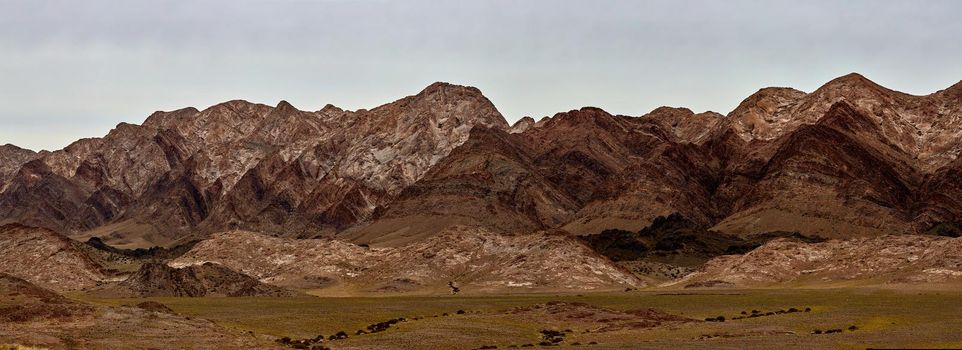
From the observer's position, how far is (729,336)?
11388 centimetres

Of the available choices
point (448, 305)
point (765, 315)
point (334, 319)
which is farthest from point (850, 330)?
point (448, 305)

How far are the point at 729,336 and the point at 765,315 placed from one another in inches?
1296

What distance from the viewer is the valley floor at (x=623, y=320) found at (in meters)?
109

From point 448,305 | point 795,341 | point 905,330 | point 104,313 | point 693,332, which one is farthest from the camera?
point 448,305

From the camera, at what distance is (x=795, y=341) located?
103 metres

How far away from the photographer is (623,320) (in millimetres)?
139750

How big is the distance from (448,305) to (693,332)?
201ft

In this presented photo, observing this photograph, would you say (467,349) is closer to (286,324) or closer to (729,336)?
(729,336)

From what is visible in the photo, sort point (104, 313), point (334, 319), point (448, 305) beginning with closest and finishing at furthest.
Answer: point (104, 313) < point (334, 319) < point (448, 305)

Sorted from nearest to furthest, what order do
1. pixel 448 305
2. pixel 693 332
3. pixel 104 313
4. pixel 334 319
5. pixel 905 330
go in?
pixel 905 330, pixel 693 332, pixel 104 313, pixel 334 319, pixel 448 305

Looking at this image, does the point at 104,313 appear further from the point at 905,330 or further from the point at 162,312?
the point at 905,330

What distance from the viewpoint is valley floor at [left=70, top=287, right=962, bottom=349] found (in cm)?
10856

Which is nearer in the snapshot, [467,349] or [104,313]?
[467,349]

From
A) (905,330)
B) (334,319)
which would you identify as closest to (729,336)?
(905,330)
